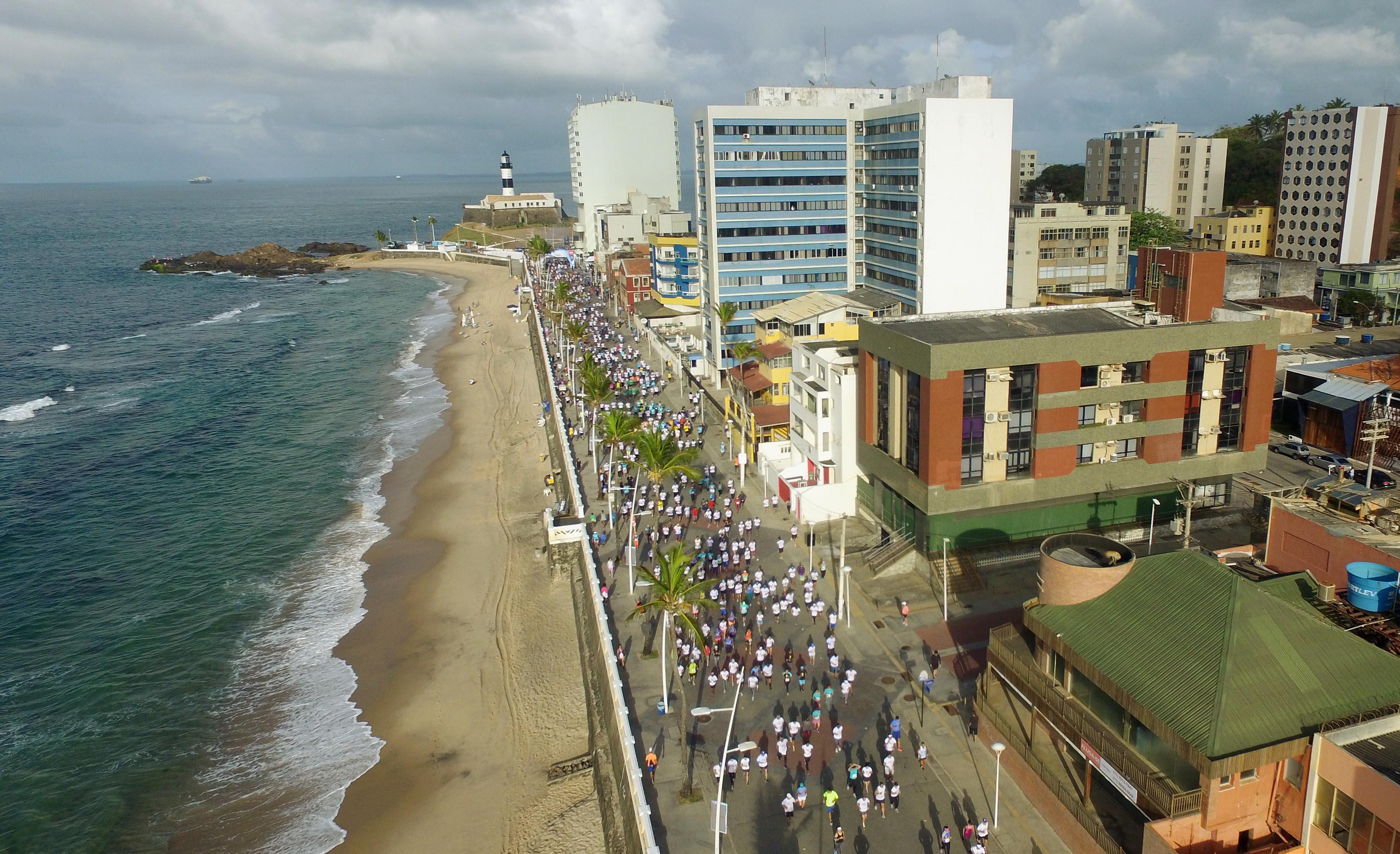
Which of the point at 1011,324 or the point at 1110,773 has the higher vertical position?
the point at 1011,324

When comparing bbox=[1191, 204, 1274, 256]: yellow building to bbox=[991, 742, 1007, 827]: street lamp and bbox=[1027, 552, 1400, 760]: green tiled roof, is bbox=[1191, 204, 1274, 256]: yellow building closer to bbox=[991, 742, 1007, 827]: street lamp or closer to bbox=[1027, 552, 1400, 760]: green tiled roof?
bbox=[1027, 552, 1400, 760]: green tiled roof

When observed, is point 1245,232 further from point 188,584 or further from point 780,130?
point 188,584

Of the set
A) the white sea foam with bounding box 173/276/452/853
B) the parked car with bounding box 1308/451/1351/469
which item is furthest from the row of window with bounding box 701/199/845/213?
the parked car with bounding box 1308/451/1351/469

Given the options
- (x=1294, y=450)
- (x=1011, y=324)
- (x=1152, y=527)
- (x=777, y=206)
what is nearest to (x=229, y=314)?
(x=777, y=206)

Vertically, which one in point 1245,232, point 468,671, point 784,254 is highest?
point 784,254

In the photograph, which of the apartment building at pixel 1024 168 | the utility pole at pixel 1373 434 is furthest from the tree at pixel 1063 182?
the utility pole at pixel 1373 434

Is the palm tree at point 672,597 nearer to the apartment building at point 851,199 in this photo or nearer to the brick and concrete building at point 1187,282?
the brick and concrete building at point 1187,282

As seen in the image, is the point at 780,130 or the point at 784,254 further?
the point at 784,254

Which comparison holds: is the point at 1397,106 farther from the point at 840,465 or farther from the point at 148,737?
the point at 148,737
